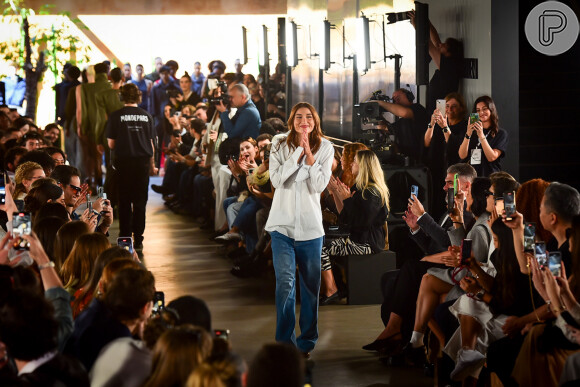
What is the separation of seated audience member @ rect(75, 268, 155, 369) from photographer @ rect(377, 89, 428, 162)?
5871mm

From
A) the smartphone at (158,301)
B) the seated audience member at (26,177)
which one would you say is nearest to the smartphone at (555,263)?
the smartphone at (158,301)

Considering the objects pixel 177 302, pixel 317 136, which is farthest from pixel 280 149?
pixel 177 302

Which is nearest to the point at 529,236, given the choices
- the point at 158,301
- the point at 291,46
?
the point at 158,301

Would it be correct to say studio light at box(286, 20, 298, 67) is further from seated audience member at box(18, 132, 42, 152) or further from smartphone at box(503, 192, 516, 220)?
smartphone at box(503, 192, 516, 220)

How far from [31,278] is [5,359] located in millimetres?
602

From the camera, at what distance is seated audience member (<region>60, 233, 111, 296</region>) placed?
4449mm

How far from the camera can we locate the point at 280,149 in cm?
594

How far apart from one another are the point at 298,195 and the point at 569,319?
7.26 ft

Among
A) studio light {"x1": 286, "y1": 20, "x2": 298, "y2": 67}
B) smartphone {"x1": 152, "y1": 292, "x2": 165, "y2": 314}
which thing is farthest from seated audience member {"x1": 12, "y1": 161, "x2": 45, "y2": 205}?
studio light {"x1": 286, "y1": 20, "x2": 298, "y2": 67}

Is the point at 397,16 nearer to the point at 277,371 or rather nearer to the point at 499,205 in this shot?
the point at 499,205

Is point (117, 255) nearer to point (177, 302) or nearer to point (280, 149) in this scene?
point (177, 302)

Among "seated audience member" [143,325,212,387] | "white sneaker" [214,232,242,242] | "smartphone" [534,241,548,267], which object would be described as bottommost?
"white sneaker" [214,232,242,242]

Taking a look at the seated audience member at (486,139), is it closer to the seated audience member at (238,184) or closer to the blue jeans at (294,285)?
the seated audience member at (238,184)

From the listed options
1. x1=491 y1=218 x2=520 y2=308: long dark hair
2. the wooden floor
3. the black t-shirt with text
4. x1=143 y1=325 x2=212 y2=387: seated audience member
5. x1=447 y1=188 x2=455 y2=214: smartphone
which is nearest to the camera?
x1=143 y1=325 x2=212 y2=387: seated audience member
